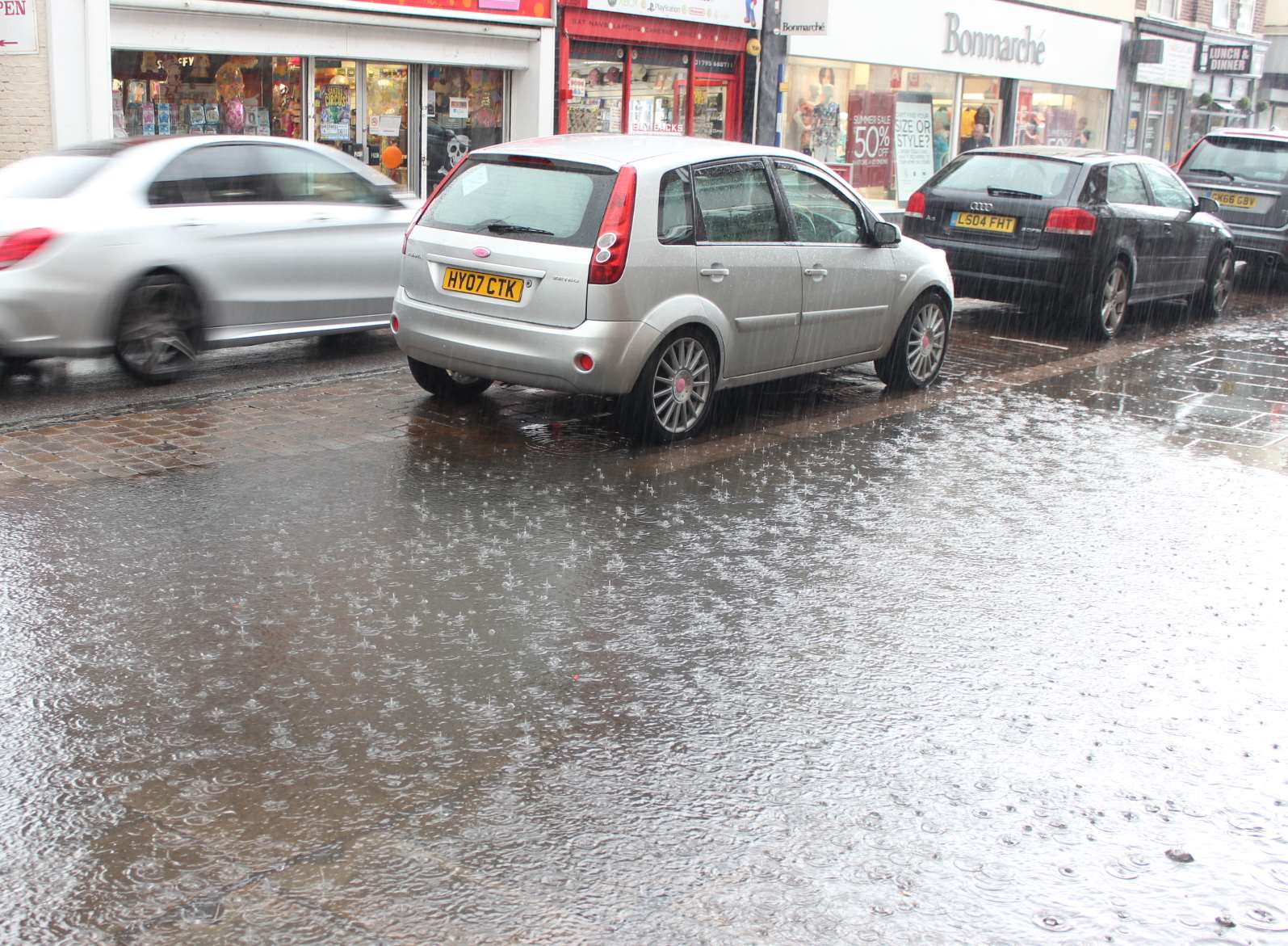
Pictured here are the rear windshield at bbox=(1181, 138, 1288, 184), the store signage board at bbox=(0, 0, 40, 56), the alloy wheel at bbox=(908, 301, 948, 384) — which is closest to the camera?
the alloy wheel at bbox=(908, 301, 948, 384)

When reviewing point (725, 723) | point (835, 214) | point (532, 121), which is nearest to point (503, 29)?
point (532, 121)

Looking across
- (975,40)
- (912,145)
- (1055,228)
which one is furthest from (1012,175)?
(975,40)

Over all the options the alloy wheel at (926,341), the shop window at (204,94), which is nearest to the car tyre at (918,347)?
the alloy wheel at (926,341)

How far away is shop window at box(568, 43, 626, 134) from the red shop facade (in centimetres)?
1

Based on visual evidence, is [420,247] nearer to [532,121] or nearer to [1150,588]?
[1150,588]

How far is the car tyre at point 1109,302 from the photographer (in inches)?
504

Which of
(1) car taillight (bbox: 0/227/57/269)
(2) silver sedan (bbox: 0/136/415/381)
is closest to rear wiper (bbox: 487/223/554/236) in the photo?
(2) silver sedan (bbox: 0/136/415/381)

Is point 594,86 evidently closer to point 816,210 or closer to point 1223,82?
point 816,210

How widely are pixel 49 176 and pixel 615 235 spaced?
3.84 m

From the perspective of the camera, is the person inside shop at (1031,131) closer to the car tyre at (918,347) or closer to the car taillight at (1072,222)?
the car taillight at (1072,222)

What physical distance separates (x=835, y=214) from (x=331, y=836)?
6.48 m

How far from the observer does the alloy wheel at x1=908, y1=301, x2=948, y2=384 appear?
390 inches

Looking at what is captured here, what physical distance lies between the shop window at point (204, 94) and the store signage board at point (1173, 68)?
23.3 metres

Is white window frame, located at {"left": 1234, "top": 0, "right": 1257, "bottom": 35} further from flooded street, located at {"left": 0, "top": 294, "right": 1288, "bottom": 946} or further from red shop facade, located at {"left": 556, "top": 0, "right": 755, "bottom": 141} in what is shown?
flooded street, located at {"left": 0, "top": 294, "right": 1288, "bottom": 946}
